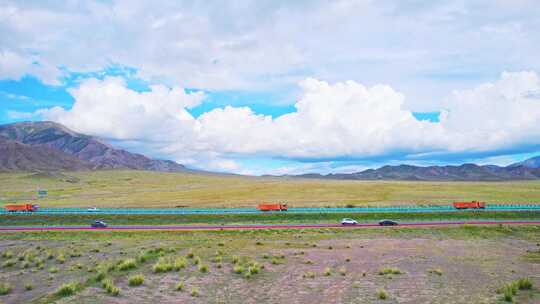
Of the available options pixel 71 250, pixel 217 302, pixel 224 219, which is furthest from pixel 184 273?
pixel 224 219

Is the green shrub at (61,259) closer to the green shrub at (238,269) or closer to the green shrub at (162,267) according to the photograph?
the green shrub at (162,267)

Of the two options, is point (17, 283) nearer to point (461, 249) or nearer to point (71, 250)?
point (71, 250)

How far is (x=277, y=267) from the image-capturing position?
98.8ft

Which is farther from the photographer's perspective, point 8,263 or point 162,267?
point 8,263

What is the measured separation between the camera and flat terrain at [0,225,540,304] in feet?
75.5

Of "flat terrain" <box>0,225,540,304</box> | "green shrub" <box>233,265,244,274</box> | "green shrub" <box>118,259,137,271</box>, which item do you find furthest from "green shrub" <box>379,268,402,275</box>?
"green shrub" <box>118,259,137,271</box>

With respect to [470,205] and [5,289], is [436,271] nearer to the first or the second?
→ [5,289]

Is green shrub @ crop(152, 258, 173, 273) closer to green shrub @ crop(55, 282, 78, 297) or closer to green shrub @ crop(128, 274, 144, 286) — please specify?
green shrub @ crop(128, 274, 144, 286)

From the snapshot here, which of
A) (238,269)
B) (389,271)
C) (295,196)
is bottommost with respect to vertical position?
(389,271)

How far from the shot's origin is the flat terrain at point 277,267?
2302 centimetres

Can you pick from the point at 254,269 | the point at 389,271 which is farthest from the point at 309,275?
the point at 389,271

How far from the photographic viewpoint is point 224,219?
6147cm

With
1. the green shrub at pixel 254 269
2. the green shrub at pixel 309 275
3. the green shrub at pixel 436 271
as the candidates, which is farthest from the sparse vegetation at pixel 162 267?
the green shrub at pixel 436 271

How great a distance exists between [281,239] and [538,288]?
81.3 feet
